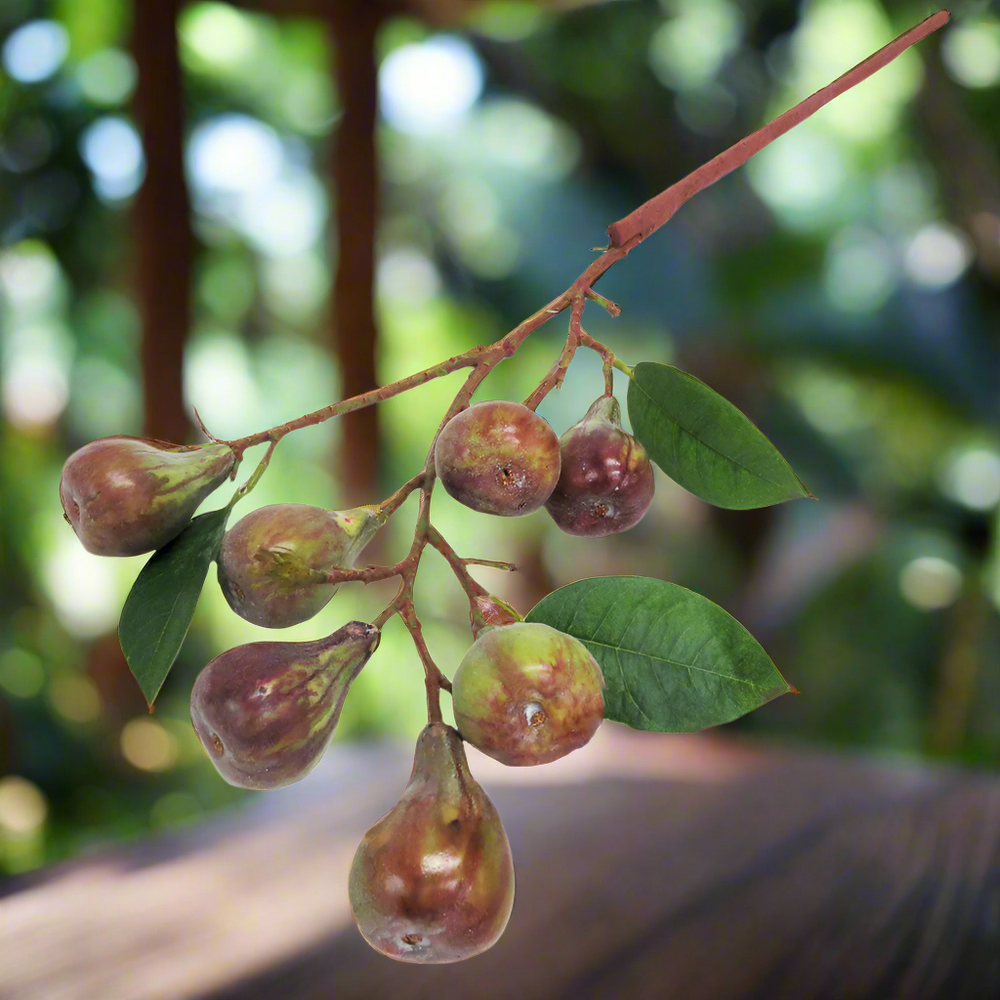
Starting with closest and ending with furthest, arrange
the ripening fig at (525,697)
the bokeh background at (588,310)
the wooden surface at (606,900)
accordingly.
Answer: the ripening fig at (525,697) → the wooden surface at (606,900) → the bokeh background at (588,310)

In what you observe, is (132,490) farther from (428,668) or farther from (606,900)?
(606,900)

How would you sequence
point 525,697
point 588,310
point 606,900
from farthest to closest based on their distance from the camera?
point 588,310, point 606,900, point 525,697

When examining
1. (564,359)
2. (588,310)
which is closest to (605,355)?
(564,359)

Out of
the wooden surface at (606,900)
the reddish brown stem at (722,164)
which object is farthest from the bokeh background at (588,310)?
the reddish brown stem at (722,164)

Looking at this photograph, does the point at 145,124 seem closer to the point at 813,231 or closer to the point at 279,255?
the point at 279,255

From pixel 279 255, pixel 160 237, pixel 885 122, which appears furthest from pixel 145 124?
pixel 885 122

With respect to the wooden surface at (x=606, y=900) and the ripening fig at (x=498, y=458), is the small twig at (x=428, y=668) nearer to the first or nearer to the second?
the ripening fig at (x=498, y=458)
